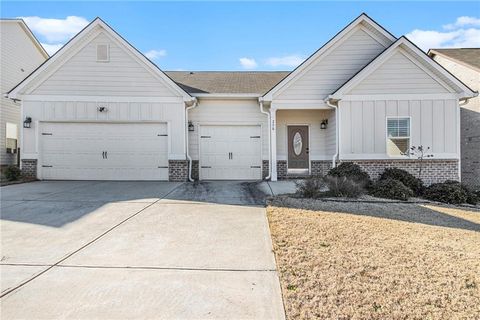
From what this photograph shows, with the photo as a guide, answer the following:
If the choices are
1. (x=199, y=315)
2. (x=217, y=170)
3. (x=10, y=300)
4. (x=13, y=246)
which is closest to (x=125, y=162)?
(x=217, y=170)

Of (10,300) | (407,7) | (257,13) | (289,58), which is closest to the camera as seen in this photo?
(10,300)

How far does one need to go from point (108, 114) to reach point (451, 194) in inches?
468

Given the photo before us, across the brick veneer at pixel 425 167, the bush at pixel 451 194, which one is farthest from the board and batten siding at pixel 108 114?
the bush at pixel 451 194

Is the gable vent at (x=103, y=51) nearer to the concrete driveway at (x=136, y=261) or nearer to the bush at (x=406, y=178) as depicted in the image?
the concrete driveway at (x=136, y=261)

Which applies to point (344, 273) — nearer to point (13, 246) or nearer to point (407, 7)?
point (13, 246)

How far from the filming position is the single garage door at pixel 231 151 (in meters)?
12.6

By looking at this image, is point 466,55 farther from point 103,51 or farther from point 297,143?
point 103,51

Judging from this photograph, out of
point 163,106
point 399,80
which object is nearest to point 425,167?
point 399,80

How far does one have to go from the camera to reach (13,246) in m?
4.39

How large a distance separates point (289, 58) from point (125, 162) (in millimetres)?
11786

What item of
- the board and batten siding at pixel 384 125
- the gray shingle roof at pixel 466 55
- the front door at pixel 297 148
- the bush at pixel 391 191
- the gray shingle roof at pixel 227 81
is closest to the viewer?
the bush at pixel 391 191

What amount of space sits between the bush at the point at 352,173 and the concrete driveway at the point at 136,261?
395 centimetres

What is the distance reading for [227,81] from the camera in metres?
14.1

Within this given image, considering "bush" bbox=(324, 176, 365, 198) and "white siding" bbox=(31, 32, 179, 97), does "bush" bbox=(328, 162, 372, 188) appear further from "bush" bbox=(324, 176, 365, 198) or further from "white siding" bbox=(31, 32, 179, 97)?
"white siding" bbox=(31, 32, 179, 97)
